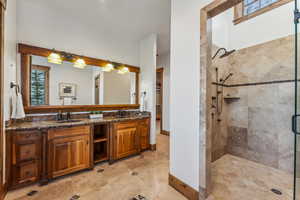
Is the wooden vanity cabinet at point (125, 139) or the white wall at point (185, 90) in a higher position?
the white wall at point (185, 90)

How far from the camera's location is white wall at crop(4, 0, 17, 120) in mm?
1573

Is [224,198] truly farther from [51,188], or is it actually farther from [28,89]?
[28,89]

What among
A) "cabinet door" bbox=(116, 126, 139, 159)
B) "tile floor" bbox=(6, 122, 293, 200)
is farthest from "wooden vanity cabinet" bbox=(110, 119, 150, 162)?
"tile floor" bbox=(6, 122, 293, 200)

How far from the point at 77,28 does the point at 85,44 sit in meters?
0.32

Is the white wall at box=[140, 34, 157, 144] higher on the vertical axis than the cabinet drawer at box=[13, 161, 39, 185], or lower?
higher

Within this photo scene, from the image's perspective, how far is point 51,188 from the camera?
1.72m

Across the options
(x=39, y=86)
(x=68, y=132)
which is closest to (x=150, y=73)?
(x=68, y=132)

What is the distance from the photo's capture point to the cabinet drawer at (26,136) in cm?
164

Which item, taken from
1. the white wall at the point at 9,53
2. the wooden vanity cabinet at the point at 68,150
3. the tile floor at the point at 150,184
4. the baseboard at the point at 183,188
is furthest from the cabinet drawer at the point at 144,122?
the white wall at the point at 9,53

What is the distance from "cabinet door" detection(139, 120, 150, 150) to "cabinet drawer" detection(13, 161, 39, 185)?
175 cm

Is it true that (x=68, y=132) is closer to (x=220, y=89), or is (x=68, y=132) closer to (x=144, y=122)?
(x=144, y=122)

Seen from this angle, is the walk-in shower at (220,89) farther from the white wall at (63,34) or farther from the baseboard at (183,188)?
the white wall at (63,34)

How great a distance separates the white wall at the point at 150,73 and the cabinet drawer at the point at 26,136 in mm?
2092

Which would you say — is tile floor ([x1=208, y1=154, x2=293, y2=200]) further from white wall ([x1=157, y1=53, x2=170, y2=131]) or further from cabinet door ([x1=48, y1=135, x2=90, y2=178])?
white wall ([x1=157, y1=53, x2=170, y2=131])
